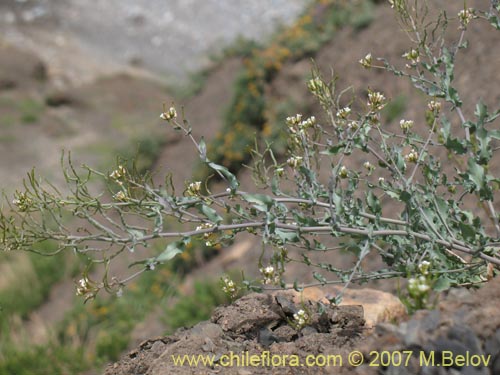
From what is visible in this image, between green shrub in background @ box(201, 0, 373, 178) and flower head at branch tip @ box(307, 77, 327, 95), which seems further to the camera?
green shrub in background @ box(201, 0, 373, 178)

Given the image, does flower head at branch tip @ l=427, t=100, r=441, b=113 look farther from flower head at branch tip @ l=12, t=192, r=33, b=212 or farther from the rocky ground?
flower head at branch tip @ l=12, t=192, r=33, b=212

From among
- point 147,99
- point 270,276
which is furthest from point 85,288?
point 147,99

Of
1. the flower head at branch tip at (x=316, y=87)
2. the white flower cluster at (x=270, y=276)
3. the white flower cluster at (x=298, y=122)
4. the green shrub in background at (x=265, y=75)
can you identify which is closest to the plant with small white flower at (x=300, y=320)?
the white flower cluster at (x=270, y=276)

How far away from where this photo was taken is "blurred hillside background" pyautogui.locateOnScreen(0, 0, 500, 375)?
584cm

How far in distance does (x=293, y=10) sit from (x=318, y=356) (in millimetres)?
13600

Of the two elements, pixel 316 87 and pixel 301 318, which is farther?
pixel 316 87

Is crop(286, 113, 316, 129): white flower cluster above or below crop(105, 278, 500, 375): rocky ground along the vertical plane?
above

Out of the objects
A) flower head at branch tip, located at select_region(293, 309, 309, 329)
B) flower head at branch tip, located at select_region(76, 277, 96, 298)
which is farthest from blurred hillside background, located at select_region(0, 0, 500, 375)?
flower head at branch tip, located at select_region(293, 309, 309, 329)

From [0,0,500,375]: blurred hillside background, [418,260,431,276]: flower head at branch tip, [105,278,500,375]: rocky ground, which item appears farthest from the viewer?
[0,0,500,375]: blurred hillside background

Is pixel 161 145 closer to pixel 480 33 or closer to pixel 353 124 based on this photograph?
pixel 480 33

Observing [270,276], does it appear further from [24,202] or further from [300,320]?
[24,202]

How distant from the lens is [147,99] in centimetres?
1323

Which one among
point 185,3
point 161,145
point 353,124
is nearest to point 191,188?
point 353,124

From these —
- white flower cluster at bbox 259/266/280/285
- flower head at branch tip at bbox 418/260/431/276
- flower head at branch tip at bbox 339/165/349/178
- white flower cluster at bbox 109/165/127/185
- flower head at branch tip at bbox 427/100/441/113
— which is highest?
white flower cluster at bbox 109/165/127/185
